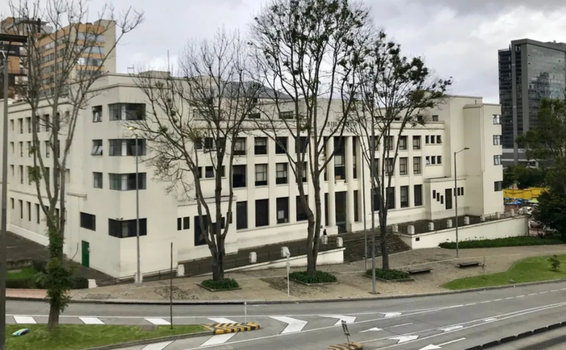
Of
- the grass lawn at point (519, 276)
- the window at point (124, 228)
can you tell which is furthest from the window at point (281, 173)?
the grass lawn at point (519, 276)

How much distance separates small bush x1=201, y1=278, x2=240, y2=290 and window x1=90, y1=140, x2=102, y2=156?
41.4 feet

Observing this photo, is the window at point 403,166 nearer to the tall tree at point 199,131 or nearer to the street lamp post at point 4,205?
the tall tree at point 199,131

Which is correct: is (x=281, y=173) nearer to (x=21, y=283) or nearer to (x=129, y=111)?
(x=129, y=111)

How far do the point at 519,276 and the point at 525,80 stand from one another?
127813 mm

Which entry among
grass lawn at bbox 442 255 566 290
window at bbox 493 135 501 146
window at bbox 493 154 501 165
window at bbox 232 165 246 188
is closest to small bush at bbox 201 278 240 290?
window at bbox 232 165 246 188

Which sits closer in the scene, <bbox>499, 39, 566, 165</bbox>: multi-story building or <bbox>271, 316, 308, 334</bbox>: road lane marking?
<bbox>271, 316, 308, 334</bbox>: road lane marking

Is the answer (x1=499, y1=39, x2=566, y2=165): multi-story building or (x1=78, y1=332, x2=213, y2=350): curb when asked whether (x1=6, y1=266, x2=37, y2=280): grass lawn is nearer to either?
(x1=78, y1=332, x2=213, y2=350): curb

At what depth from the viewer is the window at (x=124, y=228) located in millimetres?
34031

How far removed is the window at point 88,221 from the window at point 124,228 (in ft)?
8.55

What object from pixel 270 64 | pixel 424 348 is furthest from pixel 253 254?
pixel 424 348

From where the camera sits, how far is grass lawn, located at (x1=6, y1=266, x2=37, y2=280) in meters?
34.5

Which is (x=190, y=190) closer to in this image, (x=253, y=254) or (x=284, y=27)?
(x=253, y=254)

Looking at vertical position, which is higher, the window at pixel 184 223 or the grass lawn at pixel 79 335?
the window at pixel 184 223

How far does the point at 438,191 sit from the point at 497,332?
36.4m
